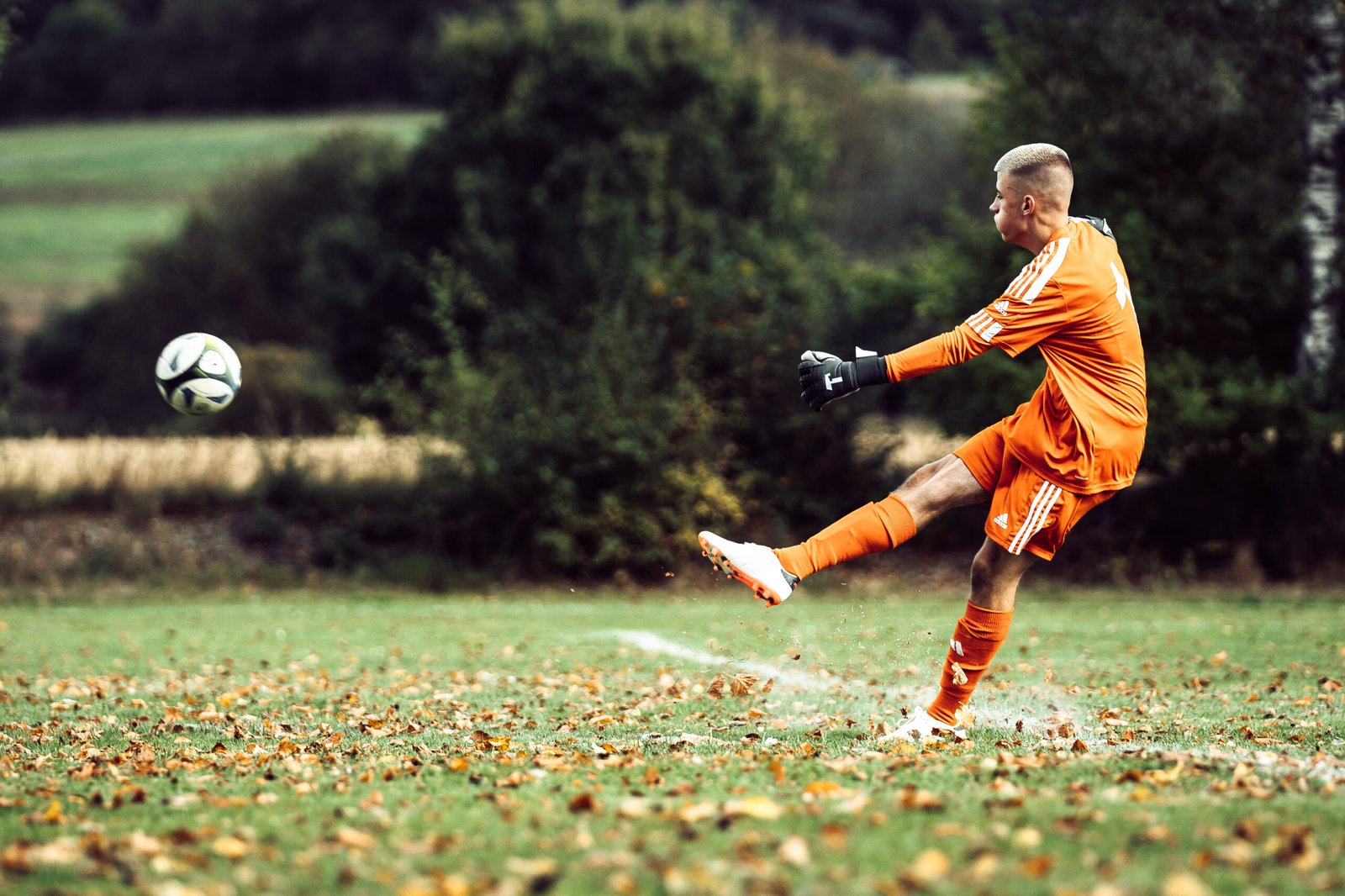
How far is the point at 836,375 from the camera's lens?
6004 millimetres

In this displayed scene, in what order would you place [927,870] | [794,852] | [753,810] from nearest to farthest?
1. [927,870]
2. [794,852]
3. [753,810]

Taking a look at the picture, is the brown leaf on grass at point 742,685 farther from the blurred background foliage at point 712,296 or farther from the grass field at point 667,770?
the blurred background foliage at point 712,296

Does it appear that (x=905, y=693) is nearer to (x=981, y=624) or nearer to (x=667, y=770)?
(x=981, y=624)

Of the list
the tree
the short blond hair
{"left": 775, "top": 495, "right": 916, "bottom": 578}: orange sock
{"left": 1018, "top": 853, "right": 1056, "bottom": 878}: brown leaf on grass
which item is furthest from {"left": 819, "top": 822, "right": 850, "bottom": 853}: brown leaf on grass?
the tree

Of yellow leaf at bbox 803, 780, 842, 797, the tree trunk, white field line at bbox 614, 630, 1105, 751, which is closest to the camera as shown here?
yellow leaf at bbox 803, 780, 842, 797

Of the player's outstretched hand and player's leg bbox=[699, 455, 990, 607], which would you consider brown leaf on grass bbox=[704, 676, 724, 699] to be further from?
the player's outstretched hand

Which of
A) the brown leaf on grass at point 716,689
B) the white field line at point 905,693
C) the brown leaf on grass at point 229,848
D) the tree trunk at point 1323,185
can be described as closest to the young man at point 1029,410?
the white field line at point 905,693

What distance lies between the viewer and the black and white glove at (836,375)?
5.94 meters

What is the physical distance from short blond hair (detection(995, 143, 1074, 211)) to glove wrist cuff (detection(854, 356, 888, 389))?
1070mm

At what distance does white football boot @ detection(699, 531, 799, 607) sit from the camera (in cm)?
611

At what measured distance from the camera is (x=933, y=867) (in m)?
3.70

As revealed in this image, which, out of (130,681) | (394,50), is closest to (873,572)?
(130,681)

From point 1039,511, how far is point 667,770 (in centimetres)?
209

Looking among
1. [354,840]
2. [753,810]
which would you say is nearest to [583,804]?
[753,810]
